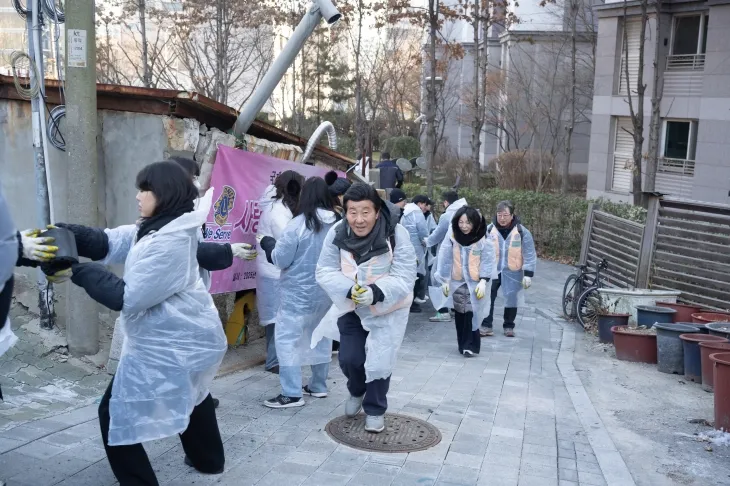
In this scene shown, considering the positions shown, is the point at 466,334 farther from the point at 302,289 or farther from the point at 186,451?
the point at 186,451

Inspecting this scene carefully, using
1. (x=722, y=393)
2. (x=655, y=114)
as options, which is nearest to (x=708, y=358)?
(x=722, y=393)

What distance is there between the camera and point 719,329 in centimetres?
717

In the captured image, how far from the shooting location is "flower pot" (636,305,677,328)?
28.4 feet

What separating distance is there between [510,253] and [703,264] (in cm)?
242

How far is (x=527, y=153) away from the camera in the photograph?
26844mm

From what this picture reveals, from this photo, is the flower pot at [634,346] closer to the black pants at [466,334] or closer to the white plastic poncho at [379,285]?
the black pants at [466,334]

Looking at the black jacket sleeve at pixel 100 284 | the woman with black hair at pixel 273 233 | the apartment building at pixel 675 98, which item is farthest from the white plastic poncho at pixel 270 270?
the apartment building at pixel 675 98

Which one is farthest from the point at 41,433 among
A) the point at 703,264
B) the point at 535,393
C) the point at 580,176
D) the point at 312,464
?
the point at 580,176

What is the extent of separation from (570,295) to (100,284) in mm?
9365

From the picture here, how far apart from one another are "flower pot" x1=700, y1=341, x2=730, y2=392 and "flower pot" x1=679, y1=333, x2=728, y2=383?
0.24 meters

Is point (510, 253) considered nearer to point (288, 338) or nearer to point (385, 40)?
point (288, 338)

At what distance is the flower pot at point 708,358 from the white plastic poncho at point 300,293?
3.56 meters

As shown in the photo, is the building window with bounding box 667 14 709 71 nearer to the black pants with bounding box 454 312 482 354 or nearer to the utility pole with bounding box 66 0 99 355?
the black pants with bounding box 454 312 482 354

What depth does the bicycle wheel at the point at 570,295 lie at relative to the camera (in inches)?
448
